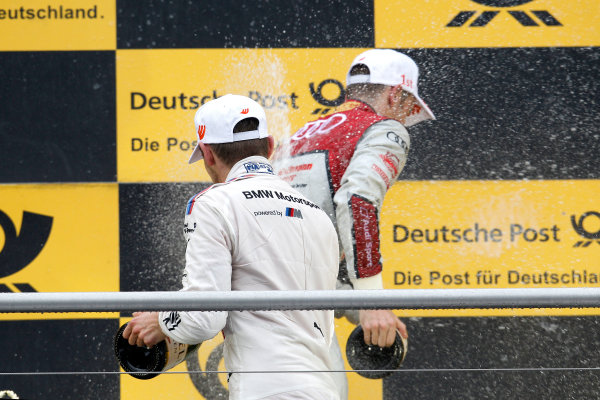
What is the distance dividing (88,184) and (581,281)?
1682 millimetres

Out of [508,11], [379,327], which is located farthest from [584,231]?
[379,327]

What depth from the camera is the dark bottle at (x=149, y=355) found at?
146 centimetres

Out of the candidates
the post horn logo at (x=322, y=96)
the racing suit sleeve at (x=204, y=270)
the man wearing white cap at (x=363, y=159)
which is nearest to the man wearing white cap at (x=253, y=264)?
the racing suit sleeve at (x=204, y=270)

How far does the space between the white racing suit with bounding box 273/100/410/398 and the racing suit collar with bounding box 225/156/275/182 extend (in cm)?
45

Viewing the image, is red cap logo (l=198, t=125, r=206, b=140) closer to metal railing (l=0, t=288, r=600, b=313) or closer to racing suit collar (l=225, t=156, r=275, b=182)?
racing suit collar (l=225, t=156, r=275, b=182)

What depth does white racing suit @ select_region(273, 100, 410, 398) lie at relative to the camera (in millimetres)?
1979

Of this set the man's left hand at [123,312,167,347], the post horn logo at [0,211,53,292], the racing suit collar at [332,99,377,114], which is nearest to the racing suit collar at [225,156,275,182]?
the man's left hand at [123,312,167,347]

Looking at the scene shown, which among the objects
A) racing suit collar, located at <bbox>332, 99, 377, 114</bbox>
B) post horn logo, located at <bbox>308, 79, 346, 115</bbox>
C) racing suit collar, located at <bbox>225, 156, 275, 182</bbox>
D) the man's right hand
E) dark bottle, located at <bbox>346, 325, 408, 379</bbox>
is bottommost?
dark bottle, located at <bbox>346, 325, 408, 379</bbox>

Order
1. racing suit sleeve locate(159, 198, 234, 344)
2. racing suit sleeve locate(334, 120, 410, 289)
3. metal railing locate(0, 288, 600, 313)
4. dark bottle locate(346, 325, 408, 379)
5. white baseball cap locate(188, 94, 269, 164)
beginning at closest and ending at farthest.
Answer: metal railing locate(0, 288, 600, 313) → racing suit sleeve locate(159, 198, 234, 344) → white baseball cap locate(188, 94, 269, 164) → dark bottle locate(346, 325, 408, 379) → racing suit sleeve locate(334, 120, 410, 289)

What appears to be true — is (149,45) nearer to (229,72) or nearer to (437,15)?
(229,72)

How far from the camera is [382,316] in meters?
1.78

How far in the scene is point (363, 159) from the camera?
205cm

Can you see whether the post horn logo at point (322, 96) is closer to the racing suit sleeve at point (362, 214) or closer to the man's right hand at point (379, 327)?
the racing suit sleeve at point (362, 214)

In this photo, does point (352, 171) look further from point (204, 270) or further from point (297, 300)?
point (297, 300)
